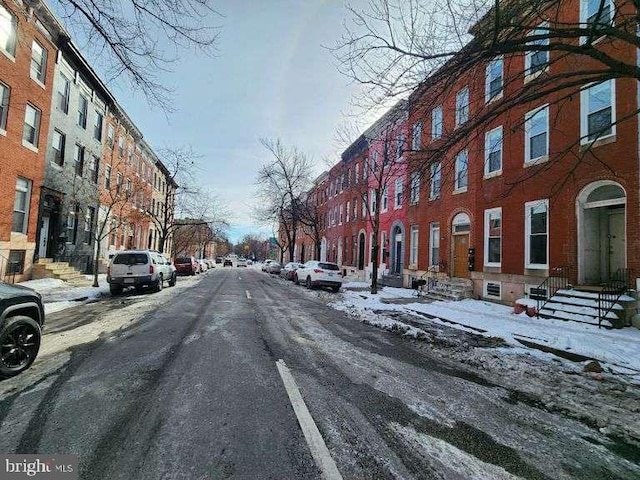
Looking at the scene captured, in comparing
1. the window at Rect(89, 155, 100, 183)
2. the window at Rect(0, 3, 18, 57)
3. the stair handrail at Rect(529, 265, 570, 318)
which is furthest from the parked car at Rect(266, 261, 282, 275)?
the stair handrail at Rect(529, 265, 570, 318)

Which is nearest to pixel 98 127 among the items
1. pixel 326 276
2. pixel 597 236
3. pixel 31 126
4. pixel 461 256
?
pixel 31 126

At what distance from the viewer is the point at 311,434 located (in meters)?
3.31

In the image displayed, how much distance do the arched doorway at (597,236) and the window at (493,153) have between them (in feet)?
13.0

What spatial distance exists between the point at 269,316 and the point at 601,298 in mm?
9291

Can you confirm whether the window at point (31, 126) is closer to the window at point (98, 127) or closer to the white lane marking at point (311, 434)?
the window at point (98, 127)

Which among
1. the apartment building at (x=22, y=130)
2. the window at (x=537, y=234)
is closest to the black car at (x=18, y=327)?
the apartment building at (x=22, y=130)

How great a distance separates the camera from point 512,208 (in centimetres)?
1362

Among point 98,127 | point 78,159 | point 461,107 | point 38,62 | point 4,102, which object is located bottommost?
point 461,107

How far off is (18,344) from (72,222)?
17.7 meters

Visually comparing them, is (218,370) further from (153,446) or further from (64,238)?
(64,238)

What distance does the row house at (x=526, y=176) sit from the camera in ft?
27.6

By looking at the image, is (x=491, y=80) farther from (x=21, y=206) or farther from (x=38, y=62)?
(x=21, y=206)

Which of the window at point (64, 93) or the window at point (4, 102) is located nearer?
the window at point (4, 102)

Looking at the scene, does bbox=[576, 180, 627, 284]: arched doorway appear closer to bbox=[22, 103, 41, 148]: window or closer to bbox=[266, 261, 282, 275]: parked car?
bbox=[22, 103, 41, 148]: window
